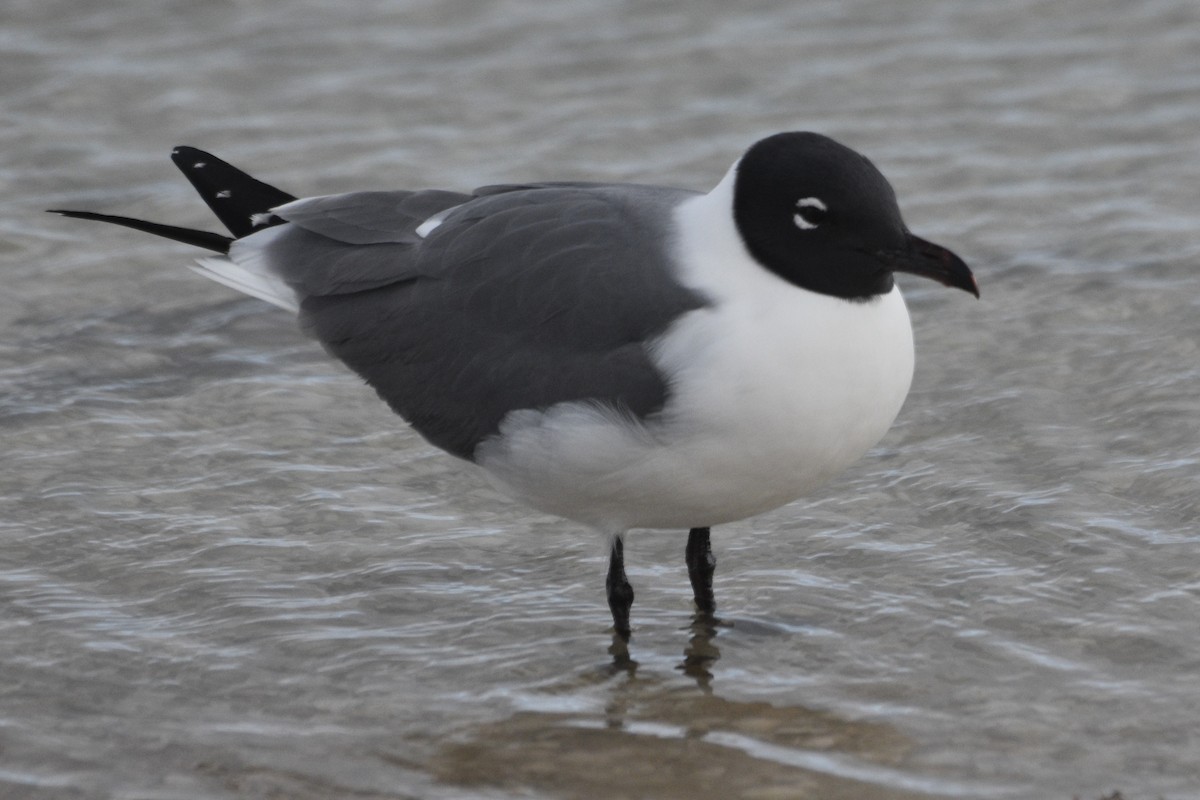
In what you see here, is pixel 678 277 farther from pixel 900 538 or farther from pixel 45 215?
pixel 45 215

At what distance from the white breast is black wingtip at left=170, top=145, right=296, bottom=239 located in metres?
1.60

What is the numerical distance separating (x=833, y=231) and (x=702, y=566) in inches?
48.9

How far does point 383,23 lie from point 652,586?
6.12 m

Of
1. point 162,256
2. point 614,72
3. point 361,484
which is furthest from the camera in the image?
point 614,72

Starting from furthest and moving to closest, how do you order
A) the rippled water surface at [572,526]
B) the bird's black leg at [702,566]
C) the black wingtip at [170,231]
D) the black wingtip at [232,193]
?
the black wingtip at [232,193], the black wingtip at [170,231], the bird's black leg at [702,566], the rippled water surface at [572,526]

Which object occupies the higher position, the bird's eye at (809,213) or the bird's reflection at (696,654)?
the bird's eye at (809,213)

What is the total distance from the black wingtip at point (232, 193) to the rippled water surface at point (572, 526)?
0.92 metres

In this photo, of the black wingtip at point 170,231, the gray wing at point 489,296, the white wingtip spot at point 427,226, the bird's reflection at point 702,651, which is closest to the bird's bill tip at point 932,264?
the gray wing at point 489,296

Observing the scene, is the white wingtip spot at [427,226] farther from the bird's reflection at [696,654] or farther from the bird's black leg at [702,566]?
the bird's reflection at [696,654]

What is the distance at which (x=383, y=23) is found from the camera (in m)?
11.0

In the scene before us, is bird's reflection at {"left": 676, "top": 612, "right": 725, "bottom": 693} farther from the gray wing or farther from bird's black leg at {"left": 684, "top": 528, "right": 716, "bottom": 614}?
the gray wing

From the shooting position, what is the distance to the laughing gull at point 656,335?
15.4 ft

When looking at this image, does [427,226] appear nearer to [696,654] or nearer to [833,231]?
[833,231]

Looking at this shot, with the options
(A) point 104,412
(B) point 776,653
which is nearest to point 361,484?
(A) point 104,412
